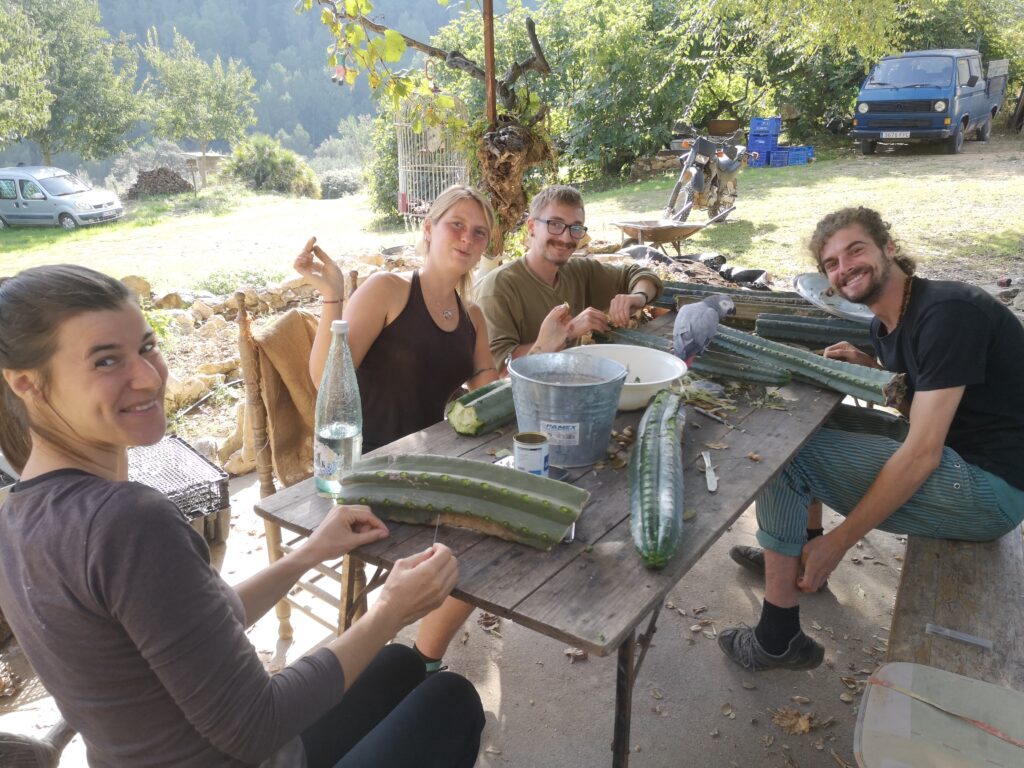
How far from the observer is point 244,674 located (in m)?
1.23

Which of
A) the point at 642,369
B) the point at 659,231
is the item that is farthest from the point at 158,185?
the point at 642,369

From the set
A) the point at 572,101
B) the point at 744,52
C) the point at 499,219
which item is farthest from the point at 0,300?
the point at 744,52

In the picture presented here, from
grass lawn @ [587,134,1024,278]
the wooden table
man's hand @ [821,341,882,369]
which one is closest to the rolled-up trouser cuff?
the wooden table

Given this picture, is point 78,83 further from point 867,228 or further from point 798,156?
point 867,228

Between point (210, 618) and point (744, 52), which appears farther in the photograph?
point (744, 52)

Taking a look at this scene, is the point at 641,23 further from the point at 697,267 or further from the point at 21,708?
the point at 21,708

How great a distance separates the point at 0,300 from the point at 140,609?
591mm

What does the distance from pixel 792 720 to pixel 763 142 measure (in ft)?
56.6

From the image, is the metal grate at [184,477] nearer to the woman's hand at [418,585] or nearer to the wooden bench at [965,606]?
the woman's hand at [418,585]

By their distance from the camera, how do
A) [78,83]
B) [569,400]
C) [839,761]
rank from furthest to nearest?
[78,83] → [839,761] → [569,400]

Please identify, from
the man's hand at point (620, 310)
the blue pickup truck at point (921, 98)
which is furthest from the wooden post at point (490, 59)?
the blue pickup truck at point (921, 98)

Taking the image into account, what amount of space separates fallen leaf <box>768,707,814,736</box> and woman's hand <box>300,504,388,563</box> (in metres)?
1.87

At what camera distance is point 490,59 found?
14.2 feet

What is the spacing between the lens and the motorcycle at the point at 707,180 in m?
11.4
